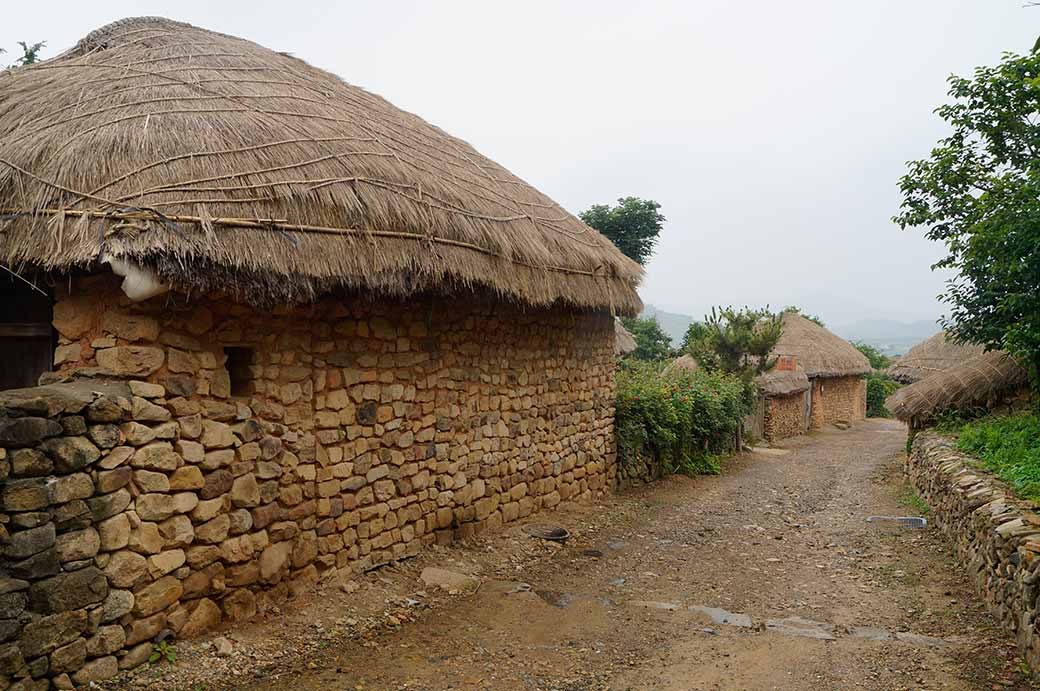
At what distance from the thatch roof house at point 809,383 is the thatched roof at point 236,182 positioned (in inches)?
552

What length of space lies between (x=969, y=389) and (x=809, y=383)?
11336mm

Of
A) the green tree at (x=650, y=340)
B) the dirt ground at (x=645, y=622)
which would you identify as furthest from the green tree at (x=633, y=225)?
the dirt ground at (x=645, y=622)

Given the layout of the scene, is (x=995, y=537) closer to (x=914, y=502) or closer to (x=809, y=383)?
(x=914, y=502)

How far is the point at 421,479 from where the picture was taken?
6.43 meters

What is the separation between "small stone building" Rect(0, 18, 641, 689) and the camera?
3.97m

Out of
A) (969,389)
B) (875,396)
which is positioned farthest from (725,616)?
(875,396)

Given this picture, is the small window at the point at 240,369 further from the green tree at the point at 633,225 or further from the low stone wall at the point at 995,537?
the green tree at the point at 633,225

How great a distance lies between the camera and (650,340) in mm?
26828

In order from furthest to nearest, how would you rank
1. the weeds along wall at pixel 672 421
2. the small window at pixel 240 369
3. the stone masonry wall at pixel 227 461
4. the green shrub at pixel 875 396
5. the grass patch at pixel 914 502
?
the green shrub at pixel 875 396 < the weeds along wall at pixel 672 421 < the grass patch at pixel 914 502 < the small window at pixel 240 369 < the stone masonry wall at pixel 227 461

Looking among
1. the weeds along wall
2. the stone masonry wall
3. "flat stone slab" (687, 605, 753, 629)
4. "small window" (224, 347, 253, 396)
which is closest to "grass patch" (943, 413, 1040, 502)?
"flat stone slab" (687, 605, 753, 629)

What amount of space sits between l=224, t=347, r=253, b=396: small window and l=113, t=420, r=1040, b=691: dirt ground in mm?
1477

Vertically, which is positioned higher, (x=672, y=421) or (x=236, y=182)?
(x=236, y=182)

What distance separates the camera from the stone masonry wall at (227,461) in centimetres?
380

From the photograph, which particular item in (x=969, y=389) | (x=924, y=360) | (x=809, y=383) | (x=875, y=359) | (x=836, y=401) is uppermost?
(x=875, y=359)
